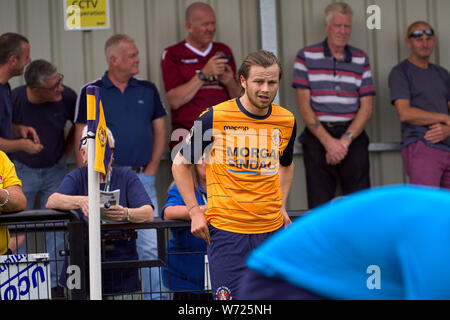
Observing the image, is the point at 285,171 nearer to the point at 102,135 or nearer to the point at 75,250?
the point at 102,135

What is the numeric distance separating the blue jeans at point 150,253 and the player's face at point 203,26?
1400 millimetres

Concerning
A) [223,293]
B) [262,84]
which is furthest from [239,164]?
[223,293]

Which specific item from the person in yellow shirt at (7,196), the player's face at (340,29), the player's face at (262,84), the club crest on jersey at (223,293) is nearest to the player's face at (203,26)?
the player's face at (340,29)

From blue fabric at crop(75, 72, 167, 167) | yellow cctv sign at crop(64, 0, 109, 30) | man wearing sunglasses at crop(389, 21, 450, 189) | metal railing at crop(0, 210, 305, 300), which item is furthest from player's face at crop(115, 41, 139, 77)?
man wearing sunglasses at crop(389, 21, 450, 189)

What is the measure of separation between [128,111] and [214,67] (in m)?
0.89

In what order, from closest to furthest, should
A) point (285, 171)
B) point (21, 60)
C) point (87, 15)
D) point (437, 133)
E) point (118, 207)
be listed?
point (285, 171)
point (118, 207)
point (21, 60)
point (437, 133)
point (87, 15)

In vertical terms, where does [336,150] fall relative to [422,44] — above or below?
below

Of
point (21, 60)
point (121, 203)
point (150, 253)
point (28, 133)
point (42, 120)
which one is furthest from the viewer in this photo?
point (42, 120)

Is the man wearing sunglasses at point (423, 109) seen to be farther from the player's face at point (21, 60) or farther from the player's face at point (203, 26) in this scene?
the player's face at point (21, 60)

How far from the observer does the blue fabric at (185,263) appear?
505 centimetres

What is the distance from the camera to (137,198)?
5219 mm

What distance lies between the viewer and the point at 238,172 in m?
4.25

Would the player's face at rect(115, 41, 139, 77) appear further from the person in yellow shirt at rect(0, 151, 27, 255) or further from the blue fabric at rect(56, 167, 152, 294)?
the person in yellow shirt at rect(0, 151, 27, 255)
